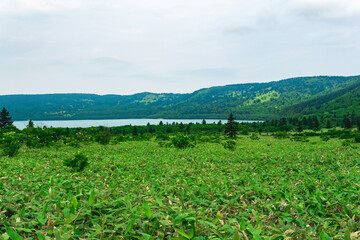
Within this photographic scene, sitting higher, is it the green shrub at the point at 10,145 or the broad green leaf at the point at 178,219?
the broad green leaf at the point at 178,219

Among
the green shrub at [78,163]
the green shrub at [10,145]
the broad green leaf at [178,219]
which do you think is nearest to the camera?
the broad green leaf at [178,219]

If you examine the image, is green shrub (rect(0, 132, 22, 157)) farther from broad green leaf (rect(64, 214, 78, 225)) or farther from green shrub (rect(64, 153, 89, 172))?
broad green leaf (rect(64, 214, 78, 225))

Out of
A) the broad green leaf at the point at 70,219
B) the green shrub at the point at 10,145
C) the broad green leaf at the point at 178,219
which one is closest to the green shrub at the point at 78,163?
the broad green leaf at the point at 70,219

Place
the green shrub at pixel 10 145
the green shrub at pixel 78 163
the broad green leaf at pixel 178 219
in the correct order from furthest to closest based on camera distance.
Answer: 1. the green shrub at pixel 10 145
2. the green shrub at pixel 78 163
3. the broad green leaf at pixel 178 219

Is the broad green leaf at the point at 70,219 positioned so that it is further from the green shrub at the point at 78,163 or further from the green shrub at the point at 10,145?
the green shrub at the point at 10,145

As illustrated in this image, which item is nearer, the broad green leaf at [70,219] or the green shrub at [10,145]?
the broad green leaf at [70,219]

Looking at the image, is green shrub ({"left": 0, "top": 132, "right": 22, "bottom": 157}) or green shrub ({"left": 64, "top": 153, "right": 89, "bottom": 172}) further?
green shrub ({"left": 0, "top": 132, "right": 22, "bottom": 157})

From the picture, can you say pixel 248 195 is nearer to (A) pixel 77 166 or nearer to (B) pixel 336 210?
(B) pixel 336 210

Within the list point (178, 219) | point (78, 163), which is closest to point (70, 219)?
point (178, 219)

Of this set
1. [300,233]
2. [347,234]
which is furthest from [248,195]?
[347,234]

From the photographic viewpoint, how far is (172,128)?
410 ft

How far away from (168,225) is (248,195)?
2.76 metres

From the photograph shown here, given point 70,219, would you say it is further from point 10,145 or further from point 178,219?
point 10,145

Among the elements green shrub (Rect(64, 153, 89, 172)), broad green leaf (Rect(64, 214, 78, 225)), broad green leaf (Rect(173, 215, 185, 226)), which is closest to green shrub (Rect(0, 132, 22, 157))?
green shrub (Rect(64, 153, 89, 172))
